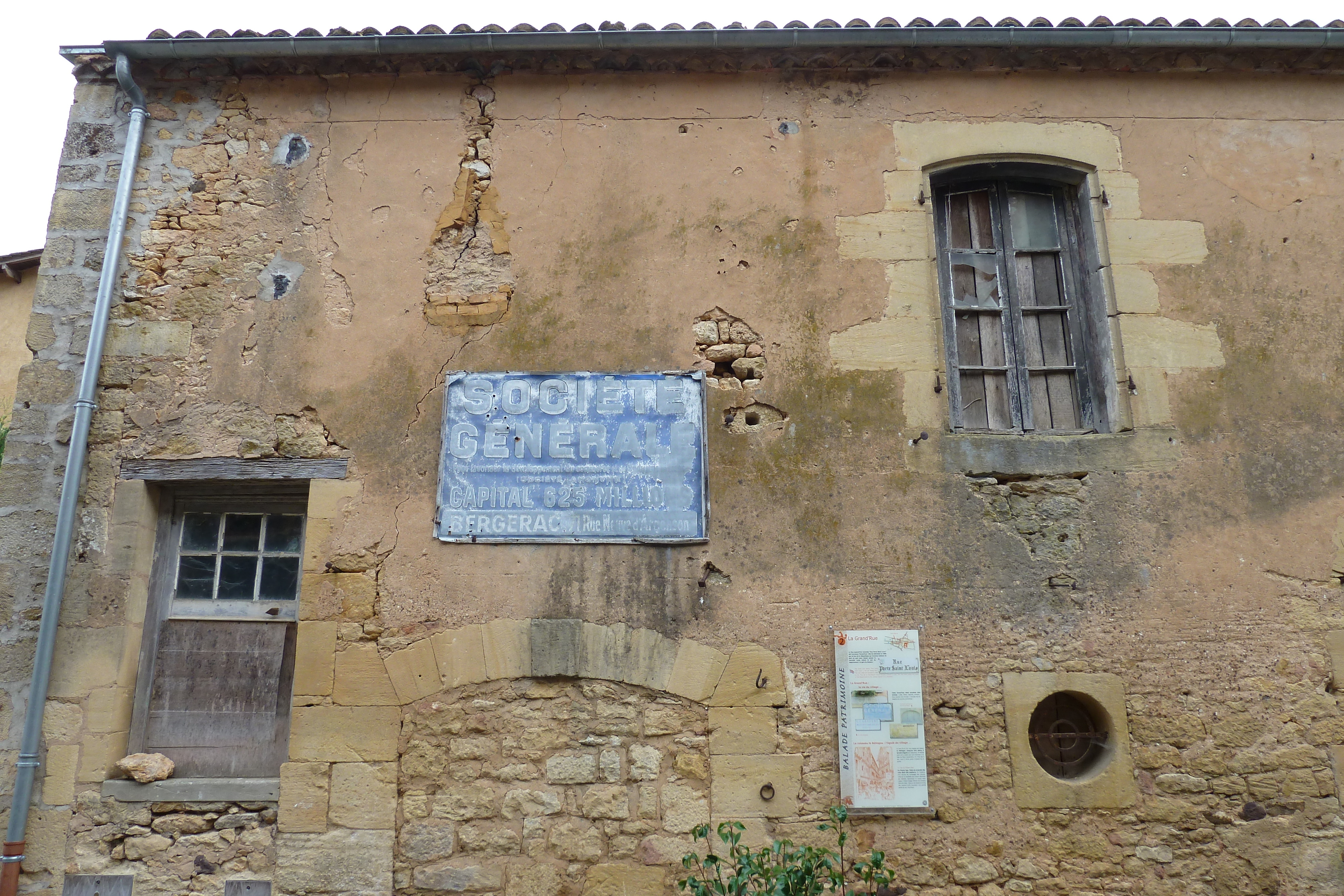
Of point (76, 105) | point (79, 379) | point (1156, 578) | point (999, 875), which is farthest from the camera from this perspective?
point (76, 105)

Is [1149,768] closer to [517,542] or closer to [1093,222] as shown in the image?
[1093,222]

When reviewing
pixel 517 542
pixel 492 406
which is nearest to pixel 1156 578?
pixel 517 542

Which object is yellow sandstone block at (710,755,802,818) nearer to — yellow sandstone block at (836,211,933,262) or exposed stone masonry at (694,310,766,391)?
exposed stone masonry at (694,310,766,391)

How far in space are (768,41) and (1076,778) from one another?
388 centimetres

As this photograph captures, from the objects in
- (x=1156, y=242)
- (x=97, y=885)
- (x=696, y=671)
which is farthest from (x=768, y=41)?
(x=97, y=885)

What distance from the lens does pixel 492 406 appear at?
4.14 metres

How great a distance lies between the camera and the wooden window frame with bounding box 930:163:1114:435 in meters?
4.27

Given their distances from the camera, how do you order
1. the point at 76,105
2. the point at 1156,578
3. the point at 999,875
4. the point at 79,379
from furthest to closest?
1. the point at 76,105
2. the point at 79,379
3. the point at 1156,578
4. the point at 999,875

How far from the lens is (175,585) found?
164 inches

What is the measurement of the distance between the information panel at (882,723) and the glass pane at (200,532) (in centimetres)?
312

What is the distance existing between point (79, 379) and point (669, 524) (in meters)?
3.06

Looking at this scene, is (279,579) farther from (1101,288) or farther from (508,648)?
(1101,288)

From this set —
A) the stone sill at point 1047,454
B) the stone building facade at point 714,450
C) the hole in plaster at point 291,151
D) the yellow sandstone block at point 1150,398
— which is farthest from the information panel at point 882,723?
the hole in plaster at point 291,151

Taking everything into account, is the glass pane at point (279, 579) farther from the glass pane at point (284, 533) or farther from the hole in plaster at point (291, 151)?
the hole in plaster at point (291, 151)
